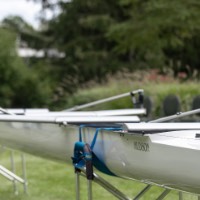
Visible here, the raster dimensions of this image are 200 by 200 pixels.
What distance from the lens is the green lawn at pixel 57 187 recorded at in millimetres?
5688

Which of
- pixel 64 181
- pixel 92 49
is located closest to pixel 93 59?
A: pixel 92 49

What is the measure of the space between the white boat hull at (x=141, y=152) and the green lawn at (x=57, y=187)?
48.9 inches

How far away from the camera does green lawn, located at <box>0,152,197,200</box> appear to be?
18.7 ft

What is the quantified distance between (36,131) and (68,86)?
17493 millimetres

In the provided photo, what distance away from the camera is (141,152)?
10.0 feet

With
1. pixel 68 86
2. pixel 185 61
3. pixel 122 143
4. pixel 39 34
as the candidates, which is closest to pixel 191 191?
pixel 122 143

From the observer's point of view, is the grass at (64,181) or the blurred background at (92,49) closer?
the grass at (64,181)

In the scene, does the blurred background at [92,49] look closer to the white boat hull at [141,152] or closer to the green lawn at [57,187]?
the green lawn at [57,187]

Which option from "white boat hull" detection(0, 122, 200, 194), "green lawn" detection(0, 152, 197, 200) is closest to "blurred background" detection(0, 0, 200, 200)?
"green lawn" detection(0, 152, 197, 200)

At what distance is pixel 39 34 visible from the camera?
93.0 feet

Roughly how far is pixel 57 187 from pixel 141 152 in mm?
3438

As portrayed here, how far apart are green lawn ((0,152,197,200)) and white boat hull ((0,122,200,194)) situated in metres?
1.24

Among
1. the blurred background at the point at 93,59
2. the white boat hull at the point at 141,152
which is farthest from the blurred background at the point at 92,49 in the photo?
the white boat hull at the point at 141,152

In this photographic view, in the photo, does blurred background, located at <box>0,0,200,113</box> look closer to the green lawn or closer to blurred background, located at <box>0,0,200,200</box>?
blurred background, located at <box>0,0,200,200</box>
